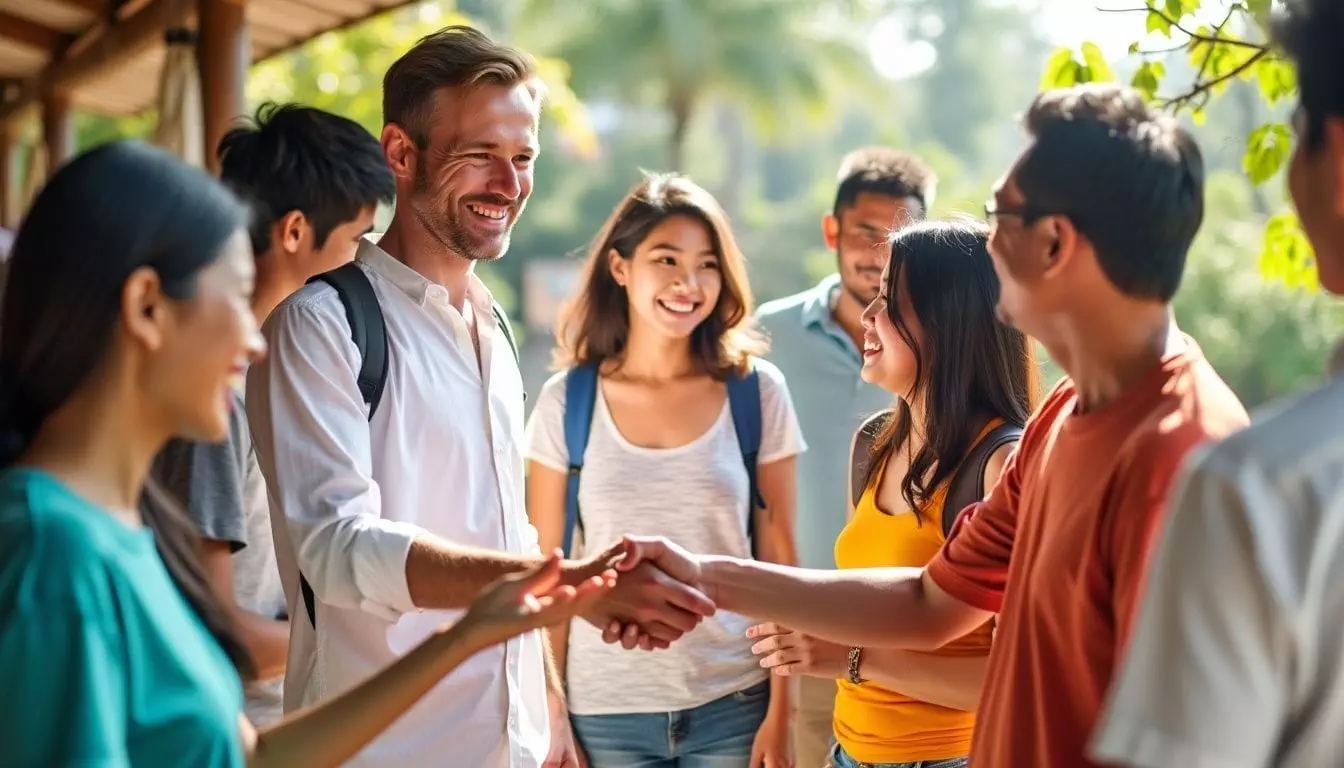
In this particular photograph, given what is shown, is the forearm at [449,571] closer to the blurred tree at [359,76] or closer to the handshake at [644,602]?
the handshake at [644,602]

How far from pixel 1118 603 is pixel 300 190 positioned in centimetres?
238

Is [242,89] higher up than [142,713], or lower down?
higher up

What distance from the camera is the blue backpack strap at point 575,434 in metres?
4.05

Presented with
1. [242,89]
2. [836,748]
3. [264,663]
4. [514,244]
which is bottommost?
[836,748]

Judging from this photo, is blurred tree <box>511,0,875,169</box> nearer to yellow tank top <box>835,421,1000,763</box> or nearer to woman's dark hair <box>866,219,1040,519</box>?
woman's dark hair <box>866,219,1040,519</box>

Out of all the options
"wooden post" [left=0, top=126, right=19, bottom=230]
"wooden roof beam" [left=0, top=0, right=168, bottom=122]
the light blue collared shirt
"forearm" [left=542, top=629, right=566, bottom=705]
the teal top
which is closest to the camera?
the teal top

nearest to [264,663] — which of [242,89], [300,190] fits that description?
[300,190]

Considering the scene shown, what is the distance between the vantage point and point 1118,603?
1856 mm

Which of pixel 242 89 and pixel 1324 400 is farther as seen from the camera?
pixel 242 89

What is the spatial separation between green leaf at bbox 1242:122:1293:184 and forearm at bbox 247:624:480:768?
2240 millimetres

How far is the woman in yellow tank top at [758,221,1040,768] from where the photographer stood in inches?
116

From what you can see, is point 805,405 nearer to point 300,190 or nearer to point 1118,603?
point 300,190

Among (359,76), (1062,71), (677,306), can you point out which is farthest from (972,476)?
(359,76)

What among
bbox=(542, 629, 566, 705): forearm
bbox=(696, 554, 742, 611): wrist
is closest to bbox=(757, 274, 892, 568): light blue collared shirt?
bbox=(542, 629, 566, 705): forearm
